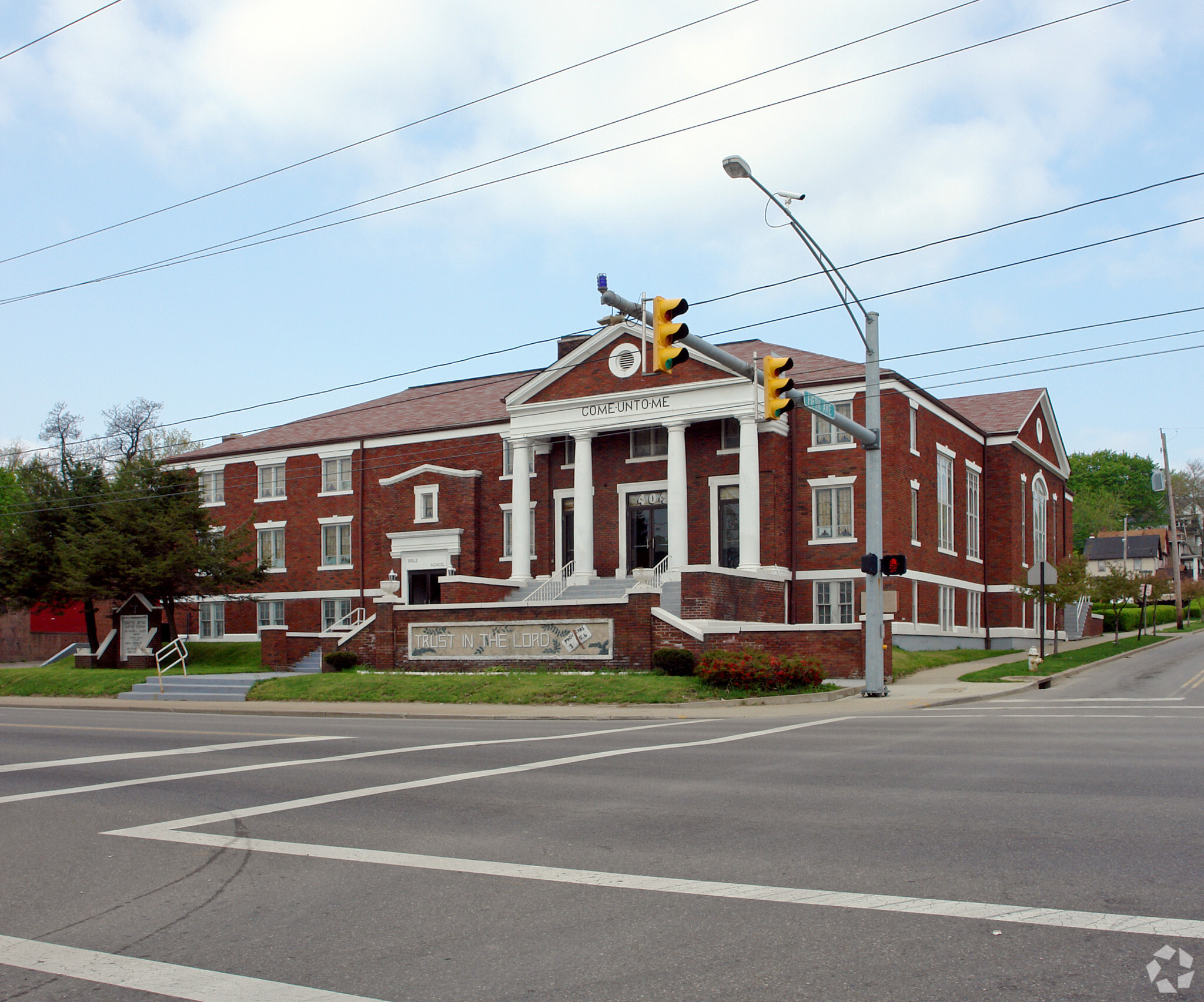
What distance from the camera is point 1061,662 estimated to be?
3322 cm

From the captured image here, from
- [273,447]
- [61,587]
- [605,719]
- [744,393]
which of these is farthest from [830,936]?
[273,447]

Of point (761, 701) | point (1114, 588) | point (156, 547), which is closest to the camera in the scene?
point (761, 701)

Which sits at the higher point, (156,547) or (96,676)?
(156,547)

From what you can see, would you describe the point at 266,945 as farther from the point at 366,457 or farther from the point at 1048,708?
the point at 366,457

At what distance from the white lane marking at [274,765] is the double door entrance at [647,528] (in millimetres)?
20387

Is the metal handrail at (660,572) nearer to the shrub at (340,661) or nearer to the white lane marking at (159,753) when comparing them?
the shrub at (340,661)

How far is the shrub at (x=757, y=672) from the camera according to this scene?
23.7m

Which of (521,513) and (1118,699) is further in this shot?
(521,513)

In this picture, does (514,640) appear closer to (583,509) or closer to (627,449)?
(583,509)

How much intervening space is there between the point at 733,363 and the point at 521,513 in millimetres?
A: 19886

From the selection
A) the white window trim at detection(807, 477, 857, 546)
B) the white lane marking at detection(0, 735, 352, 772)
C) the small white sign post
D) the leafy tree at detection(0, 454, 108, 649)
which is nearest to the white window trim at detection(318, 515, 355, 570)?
the leafy tree at detection(0, 454, 108, 649)

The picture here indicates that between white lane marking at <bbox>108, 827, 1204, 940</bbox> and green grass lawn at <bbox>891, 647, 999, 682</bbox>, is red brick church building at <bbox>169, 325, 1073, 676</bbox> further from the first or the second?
white lane marking at <bbox>108, 827, 1204, 940</bbox>

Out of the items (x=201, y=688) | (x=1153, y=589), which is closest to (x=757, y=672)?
(x=201, y=688)

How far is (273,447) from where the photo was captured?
47.0 metres
